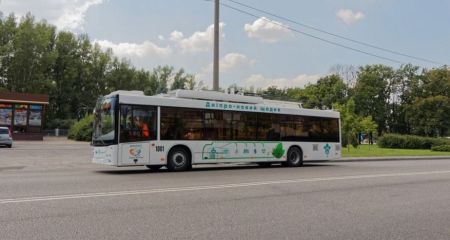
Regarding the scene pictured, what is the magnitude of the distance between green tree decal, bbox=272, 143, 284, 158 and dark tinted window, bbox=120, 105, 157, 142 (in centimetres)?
613

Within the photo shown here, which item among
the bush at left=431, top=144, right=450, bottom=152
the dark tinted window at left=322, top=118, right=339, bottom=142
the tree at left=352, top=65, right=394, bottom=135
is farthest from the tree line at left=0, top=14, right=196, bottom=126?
the dark tinted window at left=322, top=118, right=339, bottom=142

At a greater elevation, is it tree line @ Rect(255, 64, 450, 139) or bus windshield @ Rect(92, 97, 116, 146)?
tree line @ Rect(255, 64, 450, 139)

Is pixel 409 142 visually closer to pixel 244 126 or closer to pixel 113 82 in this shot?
pixel 244 126

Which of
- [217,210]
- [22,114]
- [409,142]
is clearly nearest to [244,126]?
[217,210]

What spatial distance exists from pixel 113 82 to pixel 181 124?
7542 cm

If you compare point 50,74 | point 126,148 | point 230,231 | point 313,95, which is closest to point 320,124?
point 126,148

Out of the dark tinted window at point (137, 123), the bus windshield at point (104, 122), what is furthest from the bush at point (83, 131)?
the dark tinted window at point (137, 123)

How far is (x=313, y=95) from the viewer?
8356cm

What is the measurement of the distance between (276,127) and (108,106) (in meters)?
7.80

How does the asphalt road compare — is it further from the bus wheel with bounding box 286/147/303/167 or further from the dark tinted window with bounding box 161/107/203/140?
the bus wheel with bounding box 286/147/303/167

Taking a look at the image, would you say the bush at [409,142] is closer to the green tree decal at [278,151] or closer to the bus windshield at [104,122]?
the green tree decal at [278,151]

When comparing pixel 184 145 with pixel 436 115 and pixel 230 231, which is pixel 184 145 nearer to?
pixel 230 231

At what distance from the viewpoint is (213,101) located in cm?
1903

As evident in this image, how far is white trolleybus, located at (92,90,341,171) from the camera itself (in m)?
16.5
